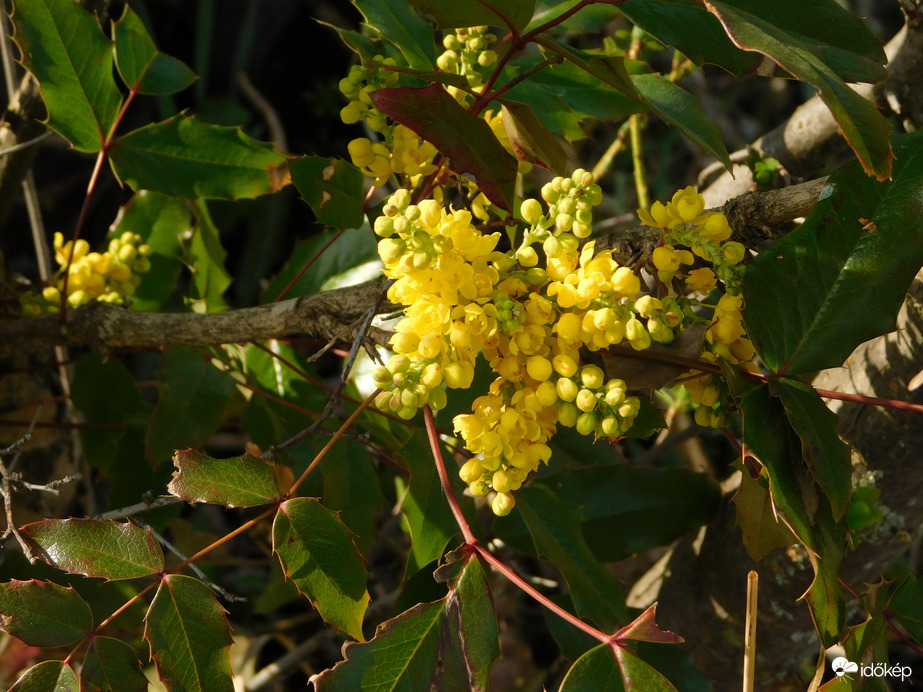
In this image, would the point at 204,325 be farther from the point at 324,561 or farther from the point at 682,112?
the point at 682,112

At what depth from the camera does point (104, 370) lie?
4.47 ft

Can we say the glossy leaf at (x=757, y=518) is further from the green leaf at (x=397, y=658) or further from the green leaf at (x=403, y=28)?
the green leaf at (x=403, y=28)

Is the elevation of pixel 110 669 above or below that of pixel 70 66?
below

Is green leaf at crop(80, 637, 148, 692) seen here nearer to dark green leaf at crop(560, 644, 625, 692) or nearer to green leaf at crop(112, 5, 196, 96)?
dark green leaf at crop(560, 644, 625, 692)

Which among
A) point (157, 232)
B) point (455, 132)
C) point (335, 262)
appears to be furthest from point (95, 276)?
point (455, 132)

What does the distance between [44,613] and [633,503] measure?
903mm

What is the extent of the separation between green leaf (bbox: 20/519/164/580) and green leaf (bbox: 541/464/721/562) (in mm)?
685

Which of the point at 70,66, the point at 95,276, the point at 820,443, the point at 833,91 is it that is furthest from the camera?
the point at 95,276

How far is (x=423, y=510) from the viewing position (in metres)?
1.04

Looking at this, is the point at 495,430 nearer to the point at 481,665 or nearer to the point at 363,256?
the point at 481,665

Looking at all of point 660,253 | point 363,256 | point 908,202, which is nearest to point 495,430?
point 660,253

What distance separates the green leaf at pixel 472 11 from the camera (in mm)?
807

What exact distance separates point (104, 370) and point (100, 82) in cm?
51

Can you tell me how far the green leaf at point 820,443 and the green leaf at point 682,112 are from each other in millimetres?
256
